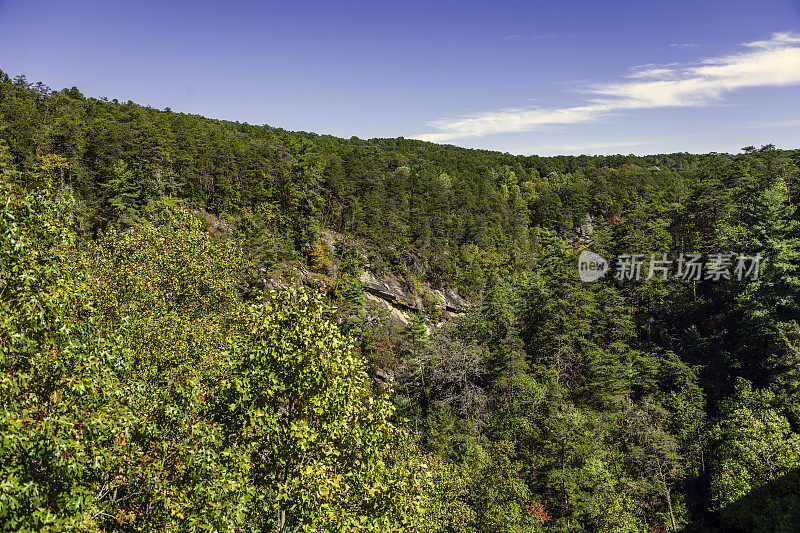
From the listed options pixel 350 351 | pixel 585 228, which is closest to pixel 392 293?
pixel 350 351

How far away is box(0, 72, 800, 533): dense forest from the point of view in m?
10.6

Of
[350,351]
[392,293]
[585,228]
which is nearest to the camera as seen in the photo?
[350,351]

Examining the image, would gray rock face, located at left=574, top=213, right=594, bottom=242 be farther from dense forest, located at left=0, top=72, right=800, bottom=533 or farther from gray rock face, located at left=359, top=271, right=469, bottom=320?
gray rock face, located at left=359, top=271, right=469, bottom=320

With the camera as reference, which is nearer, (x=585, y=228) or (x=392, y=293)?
(x=392, y=293)

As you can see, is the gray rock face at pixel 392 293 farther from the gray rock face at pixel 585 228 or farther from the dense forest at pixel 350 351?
the gray rock face at pixel 585 228

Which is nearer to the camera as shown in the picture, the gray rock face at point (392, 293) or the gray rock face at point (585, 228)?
the gray rock face at point (392, 293)

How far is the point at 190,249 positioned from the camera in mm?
30547

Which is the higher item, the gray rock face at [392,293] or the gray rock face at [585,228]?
the gray rock face at [585,228]

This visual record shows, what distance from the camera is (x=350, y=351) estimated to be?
43.7 ft

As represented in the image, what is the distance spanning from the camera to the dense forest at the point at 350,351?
1058cm

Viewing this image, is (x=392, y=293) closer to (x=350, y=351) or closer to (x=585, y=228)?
(x=350, y=351)

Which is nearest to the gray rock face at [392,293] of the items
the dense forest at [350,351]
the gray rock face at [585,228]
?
the dense forest at [350,351]

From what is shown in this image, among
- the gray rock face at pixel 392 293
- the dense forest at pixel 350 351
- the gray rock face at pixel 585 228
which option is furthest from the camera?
the gray rock face at pixel 585 228

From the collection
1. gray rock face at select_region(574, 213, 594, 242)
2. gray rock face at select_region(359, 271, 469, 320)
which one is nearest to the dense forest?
gray rock face at select_region(359, 271, 469, 320)
